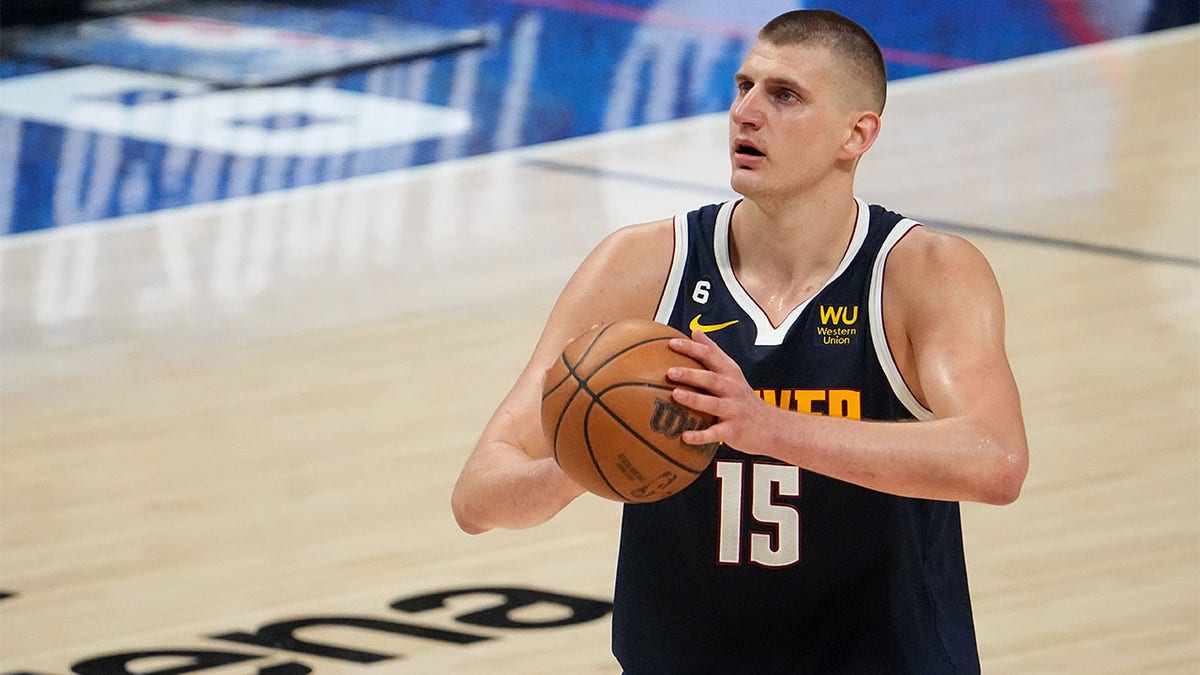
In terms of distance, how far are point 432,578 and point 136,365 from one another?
8.47 feet

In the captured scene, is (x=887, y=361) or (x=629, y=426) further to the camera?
(x=887, y=361)

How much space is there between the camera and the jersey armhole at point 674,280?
3531mm

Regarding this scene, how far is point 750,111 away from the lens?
11.0 ft

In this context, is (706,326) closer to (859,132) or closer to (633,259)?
(633,259)

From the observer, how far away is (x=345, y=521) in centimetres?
662

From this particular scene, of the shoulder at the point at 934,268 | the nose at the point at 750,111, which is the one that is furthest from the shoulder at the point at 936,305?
the nose at the point at 750,111

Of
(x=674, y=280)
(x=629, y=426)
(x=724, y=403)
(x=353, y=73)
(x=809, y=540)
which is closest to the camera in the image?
(x=724, y=403)

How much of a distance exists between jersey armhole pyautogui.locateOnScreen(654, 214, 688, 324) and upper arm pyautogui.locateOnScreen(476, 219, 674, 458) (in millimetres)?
10

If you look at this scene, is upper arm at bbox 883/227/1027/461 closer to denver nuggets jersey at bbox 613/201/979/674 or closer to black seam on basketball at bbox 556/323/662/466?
denver nuggets jersey at bbox 613/201/979/674

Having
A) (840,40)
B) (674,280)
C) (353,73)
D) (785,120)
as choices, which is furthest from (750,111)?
(353,73)

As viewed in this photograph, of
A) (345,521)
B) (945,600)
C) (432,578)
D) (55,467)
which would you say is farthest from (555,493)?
(55,467)

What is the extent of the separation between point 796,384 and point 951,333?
0.27 m

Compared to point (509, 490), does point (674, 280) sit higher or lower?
higher

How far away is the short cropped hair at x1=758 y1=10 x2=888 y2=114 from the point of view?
3434mm
